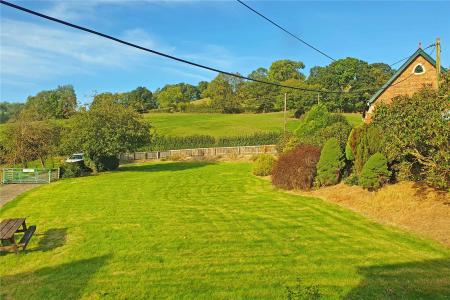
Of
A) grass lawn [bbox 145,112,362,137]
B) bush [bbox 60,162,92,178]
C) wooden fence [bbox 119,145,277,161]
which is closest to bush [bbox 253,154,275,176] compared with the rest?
bush [bbox 60,162,92,178]

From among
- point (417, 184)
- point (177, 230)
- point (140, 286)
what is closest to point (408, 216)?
point (417, 184)

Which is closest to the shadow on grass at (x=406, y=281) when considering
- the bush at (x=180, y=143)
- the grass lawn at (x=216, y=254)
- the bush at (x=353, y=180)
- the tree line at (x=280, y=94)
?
the grass lawn at (x=216, y=254)

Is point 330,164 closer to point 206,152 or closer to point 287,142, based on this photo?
point 287,142

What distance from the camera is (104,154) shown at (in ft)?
110

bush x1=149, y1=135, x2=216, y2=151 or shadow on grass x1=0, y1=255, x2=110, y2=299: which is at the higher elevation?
bush x1=149, y1=135, x2=216, y2=151

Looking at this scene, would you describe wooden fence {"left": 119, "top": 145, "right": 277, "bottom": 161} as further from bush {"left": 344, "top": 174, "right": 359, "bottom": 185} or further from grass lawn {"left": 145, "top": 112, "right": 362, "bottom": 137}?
bush {"left": 344, "top": 174, "right": 359, "bottom": 185}

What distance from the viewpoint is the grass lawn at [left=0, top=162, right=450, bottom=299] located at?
26.8 feet

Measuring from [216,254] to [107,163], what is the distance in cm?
2766

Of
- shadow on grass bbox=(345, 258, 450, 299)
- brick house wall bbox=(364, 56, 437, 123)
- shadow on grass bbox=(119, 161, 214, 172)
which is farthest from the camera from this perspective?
shadow on grass bbox=(119, 161, 214, 172)

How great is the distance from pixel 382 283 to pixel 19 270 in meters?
8.74

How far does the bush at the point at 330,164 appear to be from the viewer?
19750 millimetres

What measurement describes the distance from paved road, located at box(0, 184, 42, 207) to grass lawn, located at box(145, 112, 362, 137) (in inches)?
1862

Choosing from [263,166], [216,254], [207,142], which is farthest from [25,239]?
[207,142]

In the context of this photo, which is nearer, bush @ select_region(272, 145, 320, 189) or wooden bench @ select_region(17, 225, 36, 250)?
wooden bench @ select_region(17, 225, 36, 250)
